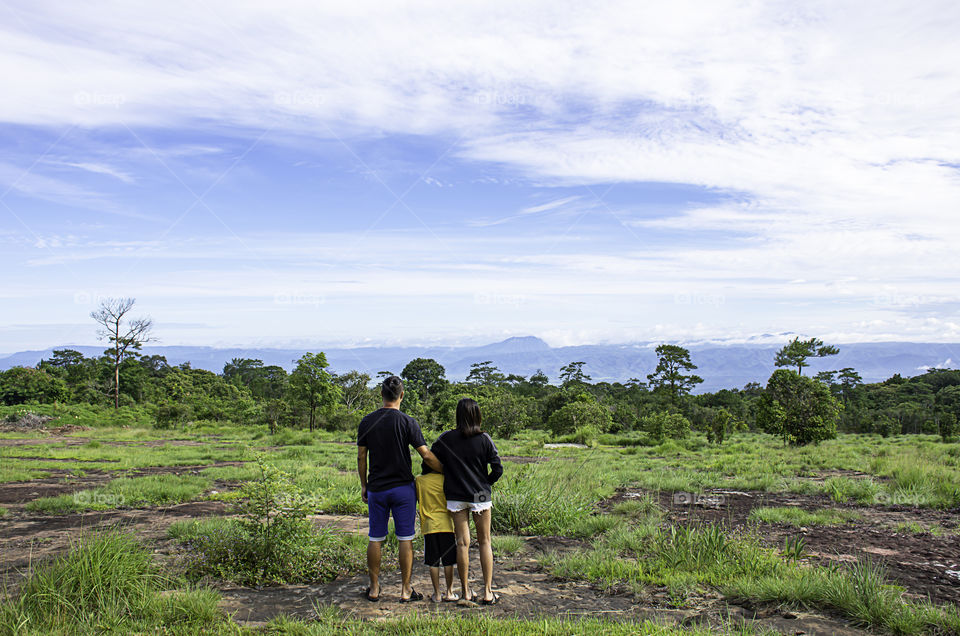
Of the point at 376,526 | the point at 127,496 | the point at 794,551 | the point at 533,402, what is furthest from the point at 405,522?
the point at 533,402

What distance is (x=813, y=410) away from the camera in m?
25.6

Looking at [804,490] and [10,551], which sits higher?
[10,551]

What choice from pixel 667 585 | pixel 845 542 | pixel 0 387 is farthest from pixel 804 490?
pixel 0 387

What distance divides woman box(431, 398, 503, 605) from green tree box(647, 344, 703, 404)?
51.4 meters

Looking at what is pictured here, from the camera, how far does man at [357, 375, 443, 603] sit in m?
5.19

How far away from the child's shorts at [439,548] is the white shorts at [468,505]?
0.97ft

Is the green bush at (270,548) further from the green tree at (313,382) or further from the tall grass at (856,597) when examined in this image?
the green tree at (313,382)

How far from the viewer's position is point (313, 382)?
104 ft

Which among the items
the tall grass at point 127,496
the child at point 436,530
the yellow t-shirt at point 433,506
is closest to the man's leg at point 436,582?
the child at point 436,530

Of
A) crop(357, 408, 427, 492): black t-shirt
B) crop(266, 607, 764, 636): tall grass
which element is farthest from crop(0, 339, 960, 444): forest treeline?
crop(357, 408, 427, 492): black t-shirt

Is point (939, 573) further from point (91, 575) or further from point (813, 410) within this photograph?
point (813, 410)

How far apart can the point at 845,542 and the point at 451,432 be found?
6242 millimetres

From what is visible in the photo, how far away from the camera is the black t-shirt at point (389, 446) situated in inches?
204

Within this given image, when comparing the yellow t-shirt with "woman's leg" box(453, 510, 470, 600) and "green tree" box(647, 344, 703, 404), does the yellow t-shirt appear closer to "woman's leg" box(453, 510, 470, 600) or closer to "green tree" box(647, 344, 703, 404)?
"woman's leg" box(453, 510, 470, 600)
